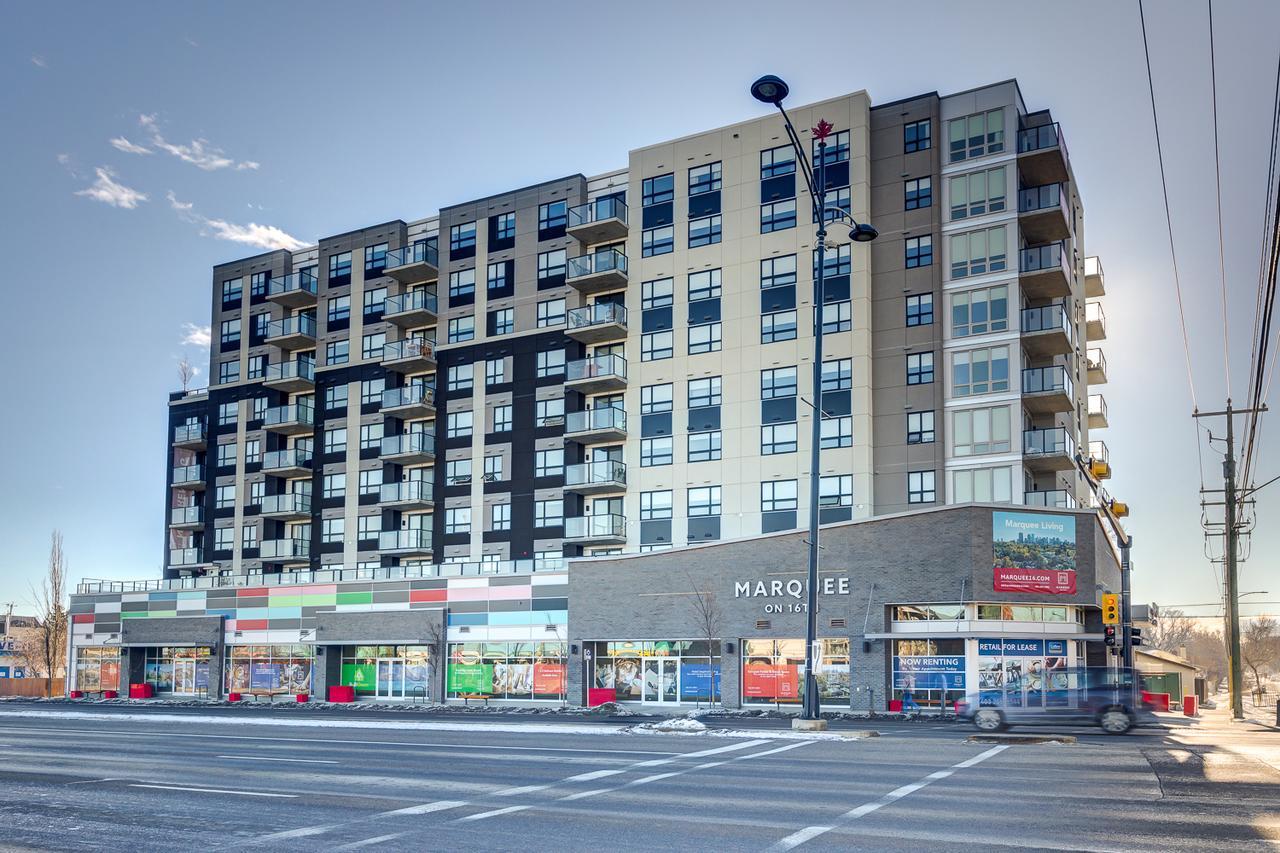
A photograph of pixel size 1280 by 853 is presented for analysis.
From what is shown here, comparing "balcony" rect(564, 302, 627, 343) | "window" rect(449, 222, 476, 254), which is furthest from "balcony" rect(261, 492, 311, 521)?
"balcony" rect(564, 302, 627, 343)

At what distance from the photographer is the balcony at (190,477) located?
7181cm

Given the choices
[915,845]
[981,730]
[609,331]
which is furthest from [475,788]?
[609,331]

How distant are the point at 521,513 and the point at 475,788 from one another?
39.0m

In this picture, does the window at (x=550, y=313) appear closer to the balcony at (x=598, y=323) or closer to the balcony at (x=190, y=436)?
the balcony at (x=598, y=323)

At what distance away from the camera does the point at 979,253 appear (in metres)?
46.7

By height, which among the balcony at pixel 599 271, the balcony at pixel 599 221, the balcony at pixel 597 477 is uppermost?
the balcony at pixel 599 221

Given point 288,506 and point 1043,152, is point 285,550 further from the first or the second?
point 1043,152

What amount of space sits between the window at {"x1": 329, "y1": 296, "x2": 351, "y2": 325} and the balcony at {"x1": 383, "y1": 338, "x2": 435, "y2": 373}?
5087 millimetres

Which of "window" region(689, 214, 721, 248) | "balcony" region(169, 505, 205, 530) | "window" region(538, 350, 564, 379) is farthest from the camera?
"balcony" region(169, 505, 205, 530)

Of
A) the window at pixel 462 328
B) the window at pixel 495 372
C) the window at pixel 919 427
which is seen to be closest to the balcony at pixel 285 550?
the window at pixel 462 328

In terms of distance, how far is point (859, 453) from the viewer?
4753 centimetres

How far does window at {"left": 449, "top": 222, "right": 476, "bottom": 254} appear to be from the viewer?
61.4 metres

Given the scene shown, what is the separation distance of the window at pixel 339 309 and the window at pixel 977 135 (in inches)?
1400

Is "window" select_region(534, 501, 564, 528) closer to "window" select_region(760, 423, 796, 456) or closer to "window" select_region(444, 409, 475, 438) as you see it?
"window" select_region(444, 409, 475, 438)
